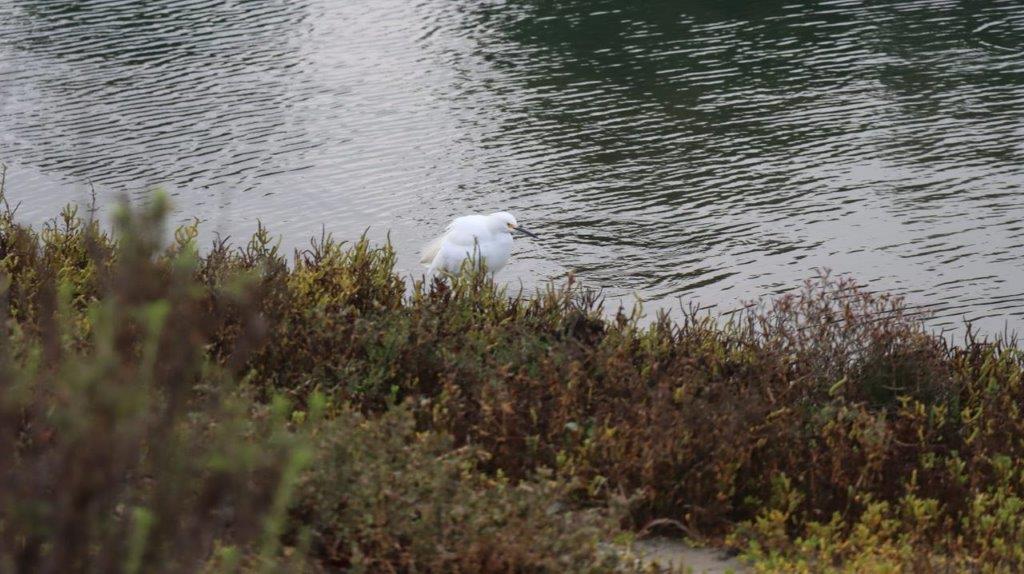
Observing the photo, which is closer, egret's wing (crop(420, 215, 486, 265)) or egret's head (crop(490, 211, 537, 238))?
egret's wing (crop(420, 215, 486, 265))

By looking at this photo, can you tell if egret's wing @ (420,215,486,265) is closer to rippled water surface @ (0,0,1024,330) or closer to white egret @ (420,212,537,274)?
white egret @ (420,212,537,274)

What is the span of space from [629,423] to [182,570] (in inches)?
143

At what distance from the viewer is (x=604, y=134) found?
1770 cm

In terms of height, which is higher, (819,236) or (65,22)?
(65,22)

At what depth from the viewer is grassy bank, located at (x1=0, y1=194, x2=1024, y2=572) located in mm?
2658

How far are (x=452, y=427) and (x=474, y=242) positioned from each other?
11.4 feet

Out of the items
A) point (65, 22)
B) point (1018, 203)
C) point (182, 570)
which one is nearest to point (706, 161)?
point (1018, 203)

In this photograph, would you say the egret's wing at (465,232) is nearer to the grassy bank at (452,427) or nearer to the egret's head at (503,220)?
the egret's head at (503,220)

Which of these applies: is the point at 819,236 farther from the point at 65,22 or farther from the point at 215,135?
the point at 65,22

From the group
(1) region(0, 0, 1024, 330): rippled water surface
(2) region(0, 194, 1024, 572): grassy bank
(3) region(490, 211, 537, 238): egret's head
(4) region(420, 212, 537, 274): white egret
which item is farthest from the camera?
(1) region(0, 0, 1024, 330): rippled water surface

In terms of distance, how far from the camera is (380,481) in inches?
181

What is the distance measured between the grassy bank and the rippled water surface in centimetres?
385

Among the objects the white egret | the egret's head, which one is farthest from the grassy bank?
the egret's head

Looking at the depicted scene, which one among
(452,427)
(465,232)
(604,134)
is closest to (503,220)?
(465,232)
